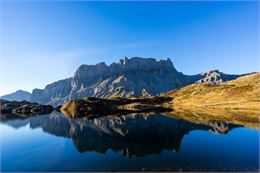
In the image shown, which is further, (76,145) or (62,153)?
(76,145)

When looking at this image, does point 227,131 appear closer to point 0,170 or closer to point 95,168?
point 95,168

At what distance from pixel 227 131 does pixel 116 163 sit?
4444 cm

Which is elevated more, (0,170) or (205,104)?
(205,104)

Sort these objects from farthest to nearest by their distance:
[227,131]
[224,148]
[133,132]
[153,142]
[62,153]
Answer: [133,132] → [227,131] → [153,142] → [62,153] → [224,148]

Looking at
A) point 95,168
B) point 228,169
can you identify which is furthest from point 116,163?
point 228,169

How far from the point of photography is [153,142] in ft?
222

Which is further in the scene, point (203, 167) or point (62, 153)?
point (62, 153)

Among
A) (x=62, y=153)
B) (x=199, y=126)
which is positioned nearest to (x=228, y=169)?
(x=62, y=153)

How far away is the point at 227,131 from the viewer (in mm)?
78250

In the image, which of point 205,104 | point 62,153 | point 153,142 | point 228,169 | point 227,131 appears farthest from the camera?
point 205,104

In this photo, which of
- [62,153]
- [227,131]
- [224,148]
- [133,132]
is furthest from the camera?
[133,132]

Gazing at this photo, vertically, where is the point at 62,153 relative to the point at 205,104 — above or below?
below

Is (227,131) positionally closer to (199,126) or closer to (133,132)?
(199,126)

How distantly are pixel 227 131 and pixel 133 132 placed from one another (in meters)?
29.9
